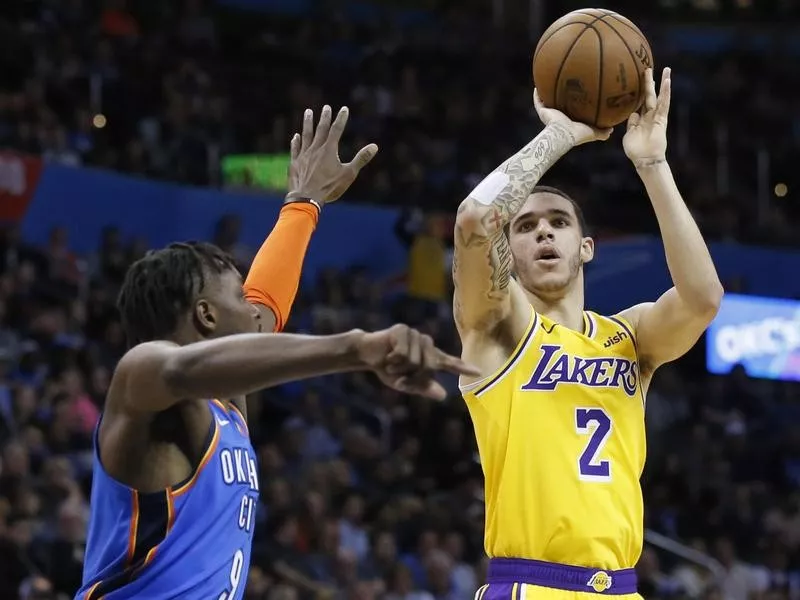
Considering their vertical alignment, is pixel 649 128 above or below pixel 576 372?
above

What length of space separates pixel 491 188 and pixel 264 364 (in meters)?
1.75

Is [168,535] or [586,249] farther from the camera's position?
[586,249]

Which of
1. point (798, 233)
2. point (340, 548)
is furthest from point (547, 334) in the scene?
point (798, 233)

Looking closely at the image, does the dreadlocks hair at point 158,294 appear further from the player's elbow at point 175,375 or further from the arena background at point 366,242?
the arena background at point 366,242

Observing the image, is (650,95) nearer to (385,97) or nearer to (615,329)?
(615,329)

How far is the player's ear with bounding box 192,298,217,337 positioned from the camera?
3924mm

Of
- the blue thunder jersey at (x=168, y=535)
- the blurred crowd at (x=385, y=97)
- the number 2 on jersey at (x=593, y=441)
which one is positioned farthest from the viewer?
the blurred crowd at (x=385, y=97)

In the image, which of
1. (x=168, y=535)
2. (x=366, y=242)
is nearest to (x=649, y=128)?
(x=168, y=535)

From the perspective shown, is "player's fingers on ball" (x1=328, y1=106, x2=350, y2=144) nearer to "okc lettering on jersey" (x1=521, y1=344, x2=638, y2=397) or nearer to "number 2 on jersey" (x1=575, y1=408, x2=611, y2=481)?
"okc lettering on jersey" (x1=521, y1=344, x2=638, y2=397)

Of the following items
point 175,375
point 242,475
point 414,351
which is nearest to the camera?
point 414,351

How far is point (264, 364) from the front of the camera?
3.32 meters

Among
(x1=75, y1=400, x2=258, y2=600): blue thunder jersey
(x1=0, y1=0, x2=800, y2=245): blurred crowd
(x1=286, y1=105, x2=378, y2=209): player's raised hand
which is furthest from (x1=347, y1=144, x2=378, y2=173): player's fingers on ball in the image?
(x1=0, y1=0, x2=800, y2=245): blurred crowd

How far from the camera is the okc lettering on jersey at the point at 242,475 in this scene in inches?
155

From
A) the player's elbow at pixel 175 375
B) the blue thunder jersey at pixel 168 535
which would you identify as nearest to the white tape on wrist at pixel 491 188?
the blue thunder jersey at pixel 168 535
